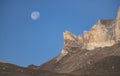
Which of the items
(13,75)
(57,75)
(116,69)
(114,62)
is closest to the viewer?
(13,75)

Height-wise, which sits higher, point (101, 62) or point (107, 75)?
point (101, 62)

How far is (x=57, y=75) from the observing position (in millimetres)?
143375

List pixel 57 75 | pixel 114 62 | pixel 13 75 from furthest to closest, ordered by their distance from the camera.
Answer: pixel 114 62 < pixel 57 75 < pixel 13 75

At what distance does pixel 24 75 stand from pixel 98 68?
63171 millimetres

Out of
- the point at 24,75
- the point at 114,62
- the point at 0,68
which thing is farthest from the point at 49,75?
the point at 114,62

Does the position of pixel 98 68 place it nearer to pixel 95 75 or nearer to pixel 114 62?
pixel 114 62

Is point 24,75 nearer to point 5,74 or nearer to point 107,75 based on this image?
point 5,74

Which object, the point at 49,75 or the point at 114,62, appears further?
the point at 114,62

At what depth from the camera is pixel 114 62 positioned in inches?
7648

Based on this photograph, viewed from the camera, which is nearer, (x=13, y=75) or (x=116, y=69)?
(x=13, y=75)

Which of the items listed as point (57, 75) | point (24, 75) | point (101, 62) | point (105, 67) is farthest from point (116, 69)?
point (24, 75)

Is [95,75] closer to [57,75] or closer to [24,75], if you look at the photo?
[57,75]

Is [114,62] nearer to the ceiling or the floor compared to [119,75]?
nearer to the ceiling

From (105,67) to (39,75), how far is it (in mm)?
51965
